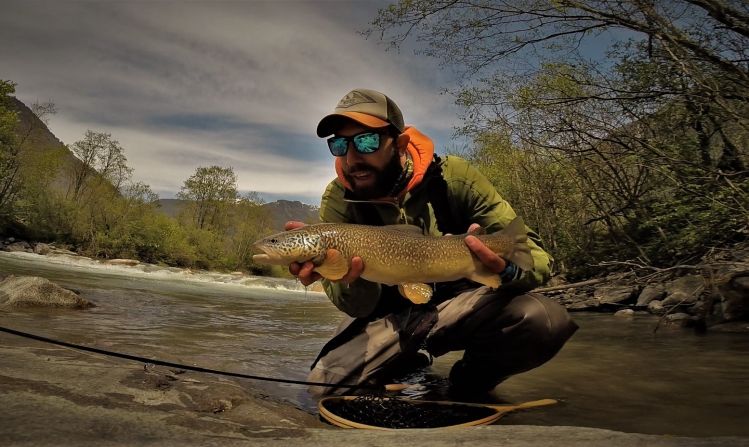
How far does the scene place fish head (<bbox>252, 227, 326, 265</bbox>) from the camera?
2854mm

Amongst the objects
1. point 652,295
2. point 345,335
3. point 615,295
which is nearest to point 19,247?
point 615,295

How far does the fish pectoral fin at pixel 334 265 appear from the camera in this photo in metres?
2.90

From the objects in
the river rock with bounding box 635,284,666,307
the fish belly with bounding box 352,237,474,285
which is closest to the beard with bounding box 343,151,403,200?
the fish belly with bounding box 352,237,474,285

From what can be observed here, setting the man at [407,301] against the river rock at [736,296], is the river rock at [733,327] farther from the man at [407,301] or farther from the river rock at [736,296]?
the man at [407,301]

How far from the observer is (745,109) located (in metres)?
8.04

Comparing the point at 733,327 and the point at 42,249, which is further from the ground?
the point at 733,327

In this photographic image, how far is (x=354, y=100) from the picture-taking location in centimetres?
332

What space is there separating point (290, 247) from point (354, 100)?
3.82 ft

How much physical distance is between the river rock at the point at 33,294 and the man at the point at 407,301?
18.2 feet

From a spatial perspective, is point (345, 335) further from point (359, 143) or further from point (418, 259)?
point (359, 143)

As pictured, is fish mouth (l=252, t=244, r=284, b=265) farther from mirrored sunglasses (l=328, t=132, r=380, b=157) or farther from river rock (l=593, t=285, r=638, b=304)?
river rock (l=593, t=285, r=638, b=304)

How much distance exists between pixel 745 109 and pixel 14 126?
139 ft

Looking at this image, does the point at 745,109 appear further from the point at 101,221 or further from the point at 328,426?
the point at 101,221

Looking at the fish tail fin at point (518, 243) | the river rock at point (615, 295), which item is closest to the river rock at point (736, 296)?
the river rock at point (615, 295)
